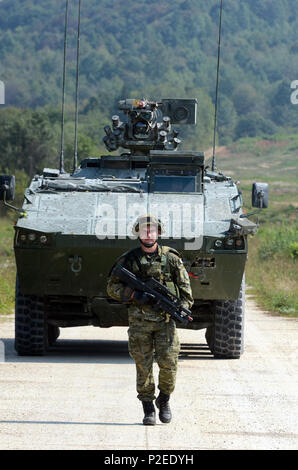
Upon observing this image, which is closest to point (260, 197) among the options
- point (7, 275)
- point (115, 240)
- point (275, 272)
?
point (115, 240)

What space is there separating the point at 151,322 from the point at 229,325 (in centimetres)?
408

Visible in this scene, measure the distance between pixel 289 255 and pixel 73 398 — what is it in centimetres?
2248

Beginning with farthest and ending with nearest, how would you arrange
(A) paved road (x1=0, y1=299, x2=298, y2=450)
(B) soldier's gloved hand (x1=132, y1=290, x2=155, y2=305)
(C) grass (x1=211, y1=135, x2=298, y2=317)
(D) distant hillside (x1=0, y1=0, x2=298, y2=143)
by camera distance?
(D) distant hillside (x1=0, y1=0, x2=298, y2=143) < (C) grass (x1=211, y1=135, x2=298, y2=317) < (B) soldier's gloved hand (x1=132, y1=290, x2=155, y2=305) < (A) paved road (x1=0, y1=299, x2=298, y2=450)

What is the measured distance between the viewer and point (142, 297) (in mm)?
8758

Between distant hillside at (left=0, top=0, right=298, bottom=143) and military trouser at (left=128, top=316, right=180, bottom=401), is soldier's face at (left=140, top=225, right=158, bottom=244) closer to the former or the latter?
military trouser at (left=128, top=316, right=180, bottom=401)

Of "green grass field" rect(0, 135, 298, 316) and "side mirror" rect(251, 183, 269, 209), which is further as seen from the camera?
"green grass field" rect(0, 135, 298, 316)

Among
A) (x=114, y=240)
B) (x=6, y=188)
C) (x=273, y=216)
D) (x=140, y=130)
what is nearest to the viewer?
(x=114, y=240)

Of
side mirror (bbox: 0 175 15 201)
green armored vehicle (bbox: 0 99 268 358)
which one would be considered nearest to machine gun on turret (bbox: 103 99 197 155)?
green armored vehicle (bbox: 0 99 268 358)

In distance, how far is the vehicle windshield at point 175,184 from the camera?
13258mm

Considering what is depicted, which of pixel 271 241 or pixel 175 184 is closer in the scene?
pixel 175 184

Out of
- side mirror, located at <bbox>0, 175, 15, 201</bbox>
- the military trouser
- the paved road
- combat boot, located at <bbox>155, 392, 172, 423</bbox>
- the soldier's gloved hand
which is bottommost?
the paved road

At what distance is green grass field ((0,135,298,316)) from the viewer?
71.7ft

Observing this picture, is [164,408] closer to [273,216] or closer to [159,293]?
[159,293]

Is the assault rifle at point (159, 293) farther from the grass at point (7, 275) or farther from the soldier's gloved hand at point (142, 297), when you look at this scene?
the grass at point (7, 275)
